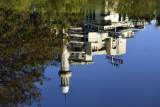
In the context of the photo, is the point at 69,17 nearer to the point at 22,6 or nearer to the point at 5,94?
the point at 22,6

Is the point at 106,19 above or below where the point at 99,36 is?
above

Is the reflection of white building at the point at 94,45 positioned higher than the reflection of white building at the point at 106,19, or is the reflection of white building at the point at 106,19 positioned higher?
the reflection of white building at the point at 106,19

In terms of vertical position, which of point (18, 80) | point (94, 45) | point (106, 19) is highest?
point (106, 19)

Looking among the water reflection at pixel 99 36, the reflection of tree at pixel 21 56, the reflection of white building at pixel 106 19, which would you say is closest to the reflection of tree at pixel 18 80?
the reflection of tree at pixel 21 56

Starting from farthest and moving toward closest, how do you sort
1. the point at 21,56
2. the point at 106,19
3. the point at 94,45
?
1. the point at 94,45
2. the point at 106,19
3. the point at 21,56

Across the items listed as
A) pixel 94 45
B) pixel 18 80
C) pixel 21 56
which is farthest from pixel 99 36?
pixel 18 80

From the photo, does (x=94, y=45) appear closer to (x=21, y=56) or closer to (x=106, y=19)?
(x=106, y=19)

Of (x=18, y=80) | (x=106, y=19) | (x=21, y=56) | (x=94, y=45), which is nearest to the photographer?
(x=18, y=80)

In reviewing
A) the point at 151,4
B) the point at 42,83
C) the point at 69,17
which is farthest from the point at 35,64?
the point at 151,4

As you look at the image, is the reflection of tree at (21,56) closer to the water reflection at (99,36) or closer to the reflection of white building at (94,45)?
the water reflection at (99,36)

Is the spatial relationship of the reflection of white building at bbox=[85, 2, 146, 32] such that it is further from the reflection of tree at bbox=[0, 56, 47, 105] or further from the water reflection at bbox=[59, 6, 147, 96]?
the reflection of tree at bbox=[0, 56, 47, 105]

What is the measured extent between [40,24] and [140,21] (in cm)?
1503

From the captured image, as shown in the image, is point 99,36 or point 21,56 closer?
point 21,56

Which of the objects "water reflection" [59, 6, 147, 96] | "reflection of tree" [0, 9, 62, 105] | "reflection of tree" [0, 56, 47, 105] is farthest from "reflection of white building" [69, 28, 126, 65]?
"reflection of tree" [0, 56, 47, 105]
